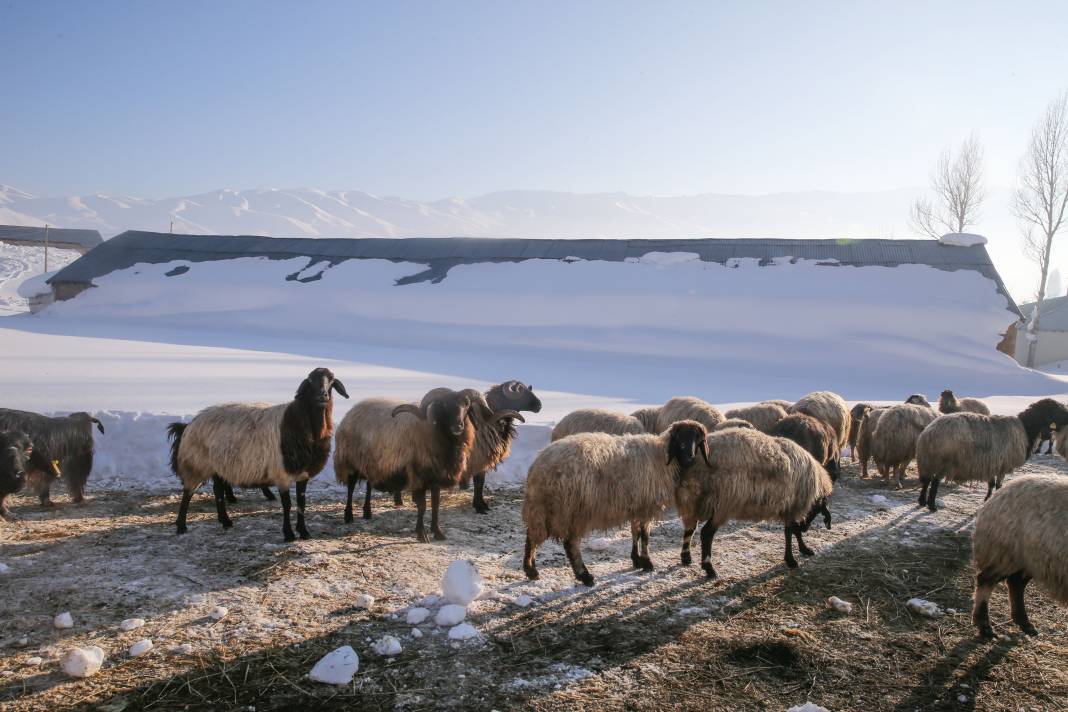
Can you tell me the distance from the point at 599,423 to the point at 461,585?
3964 mm

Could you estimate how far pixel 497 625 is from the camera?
4914 millimetres

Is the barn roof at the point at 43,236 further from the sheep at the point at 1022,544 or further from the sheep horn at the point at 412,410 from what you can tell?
the sheep at the point at 1022,544

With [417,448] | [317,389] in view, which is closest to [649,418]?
[417,448]

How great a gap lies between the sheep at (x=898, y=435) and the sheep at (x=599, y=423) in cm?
380

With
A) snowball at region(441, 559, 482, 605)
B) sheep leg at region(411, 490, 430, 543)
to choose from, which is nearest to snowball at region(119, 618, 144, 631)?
snowball at region(441, 559, 482, 605)

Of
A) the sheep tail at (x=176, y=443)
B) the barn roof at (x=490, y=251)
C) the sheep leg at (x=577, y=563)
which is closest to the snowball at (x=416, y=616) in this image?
the sheep leg at (x=577, y=563)

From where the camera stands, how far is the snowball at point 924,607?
210 inches

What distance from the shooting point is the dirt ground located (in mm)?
4027

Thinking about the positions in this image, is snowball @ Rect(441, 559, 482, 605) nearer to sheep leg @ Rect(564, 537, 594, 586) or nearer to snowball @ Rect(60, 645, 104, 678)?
sheep leg @ Rect(564, 537, 594, 586)

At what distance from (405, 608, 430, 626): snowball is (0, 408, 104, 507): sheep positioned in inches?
199

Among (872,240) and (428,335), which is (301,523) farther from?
(872,240)

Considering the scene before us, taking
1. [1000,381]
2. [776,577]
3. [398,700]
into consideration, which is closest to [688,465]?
[776,577]

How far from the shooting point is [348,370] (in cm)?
1761

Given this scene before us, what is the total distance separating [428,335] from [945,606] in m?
21.9
